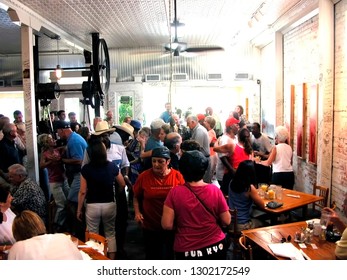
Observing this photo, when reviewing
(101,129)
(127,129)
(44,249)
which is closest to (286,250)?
(44,249)

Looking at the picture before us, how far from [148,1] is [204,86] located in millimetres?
5795

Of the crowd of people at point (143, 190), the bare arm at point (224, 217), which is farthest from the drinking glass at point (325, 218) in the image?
the bare arm at point (224, 217)

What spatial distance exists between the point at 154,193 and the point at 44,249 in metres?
1.09

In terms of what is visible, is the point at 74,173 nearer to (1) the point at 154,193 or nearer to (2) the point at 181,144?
(2) the point at 181,144

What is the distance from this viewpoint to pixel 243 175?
3625 mm

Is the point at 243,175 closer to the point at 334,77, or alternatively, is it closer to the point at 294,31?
the point at 334,77

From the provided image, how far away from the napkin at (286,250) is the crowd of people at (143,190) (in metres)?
0.48

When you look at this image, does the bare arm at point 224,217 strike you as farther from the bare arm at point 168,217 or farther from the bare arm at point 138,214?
the bare arm at point 138,214

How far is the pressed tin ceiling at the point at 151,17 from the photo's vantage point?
580cm

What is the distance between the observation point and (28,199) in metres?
3.82

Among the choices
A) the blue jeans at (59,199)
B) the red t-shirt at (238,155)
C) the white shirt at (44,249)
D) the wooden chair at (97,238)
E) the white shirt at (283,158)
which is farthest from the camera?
the white shirt at (283,158)

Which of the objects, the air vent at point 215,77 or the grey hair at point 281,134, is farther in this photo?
the air vent at point 215,77

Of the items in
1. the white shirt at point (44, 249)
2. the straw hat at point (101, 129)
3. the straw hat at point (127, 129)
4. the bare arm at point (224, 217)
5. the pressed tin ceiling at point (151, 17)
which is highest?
the pressed tin ceiling at point (151, 17)

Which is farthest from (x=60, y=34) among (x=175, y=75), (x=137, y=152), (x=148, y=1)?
(x=175, y=75)
